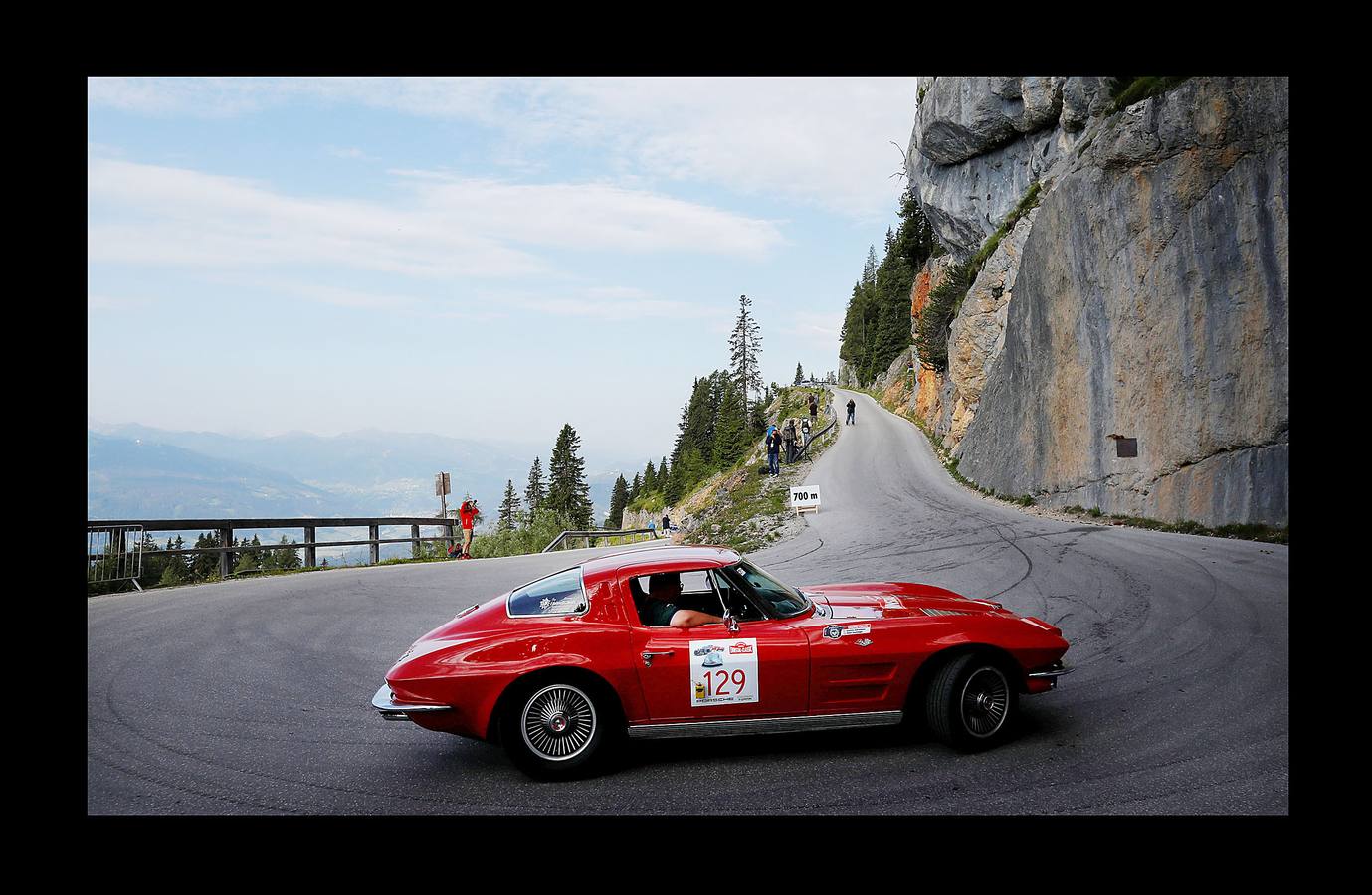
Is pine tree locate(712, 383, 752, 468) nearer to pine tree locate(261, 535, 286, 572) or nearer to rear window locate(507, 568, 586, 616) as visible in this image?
pine tree locate(261, 535, 286, 572)

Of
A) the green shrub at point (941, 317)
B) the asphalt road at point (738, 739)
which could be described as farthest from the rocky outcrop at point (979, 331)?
the asphalt road at point (738, 739)

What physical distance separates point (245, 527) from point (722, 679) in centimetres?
1289

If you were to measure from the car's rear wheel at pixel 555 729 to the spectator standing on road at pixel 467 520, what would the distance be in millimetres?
16158

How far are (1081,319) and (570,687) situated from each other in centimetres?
1849

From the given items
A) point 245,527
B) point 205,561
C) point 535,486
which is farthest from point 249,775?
point 535,486

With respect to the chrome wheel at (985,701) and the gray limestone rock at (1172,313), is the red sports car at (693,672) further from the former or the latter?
the gray limestone rock at (1172,313)

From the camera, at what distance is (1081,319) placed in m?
19.7

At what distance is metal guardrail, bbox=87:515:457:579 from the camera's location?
13.5 metres

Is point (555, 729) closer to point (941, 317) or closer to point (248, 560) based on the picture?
point (248, 560)

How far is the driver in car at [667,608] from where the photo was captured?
18.4ft

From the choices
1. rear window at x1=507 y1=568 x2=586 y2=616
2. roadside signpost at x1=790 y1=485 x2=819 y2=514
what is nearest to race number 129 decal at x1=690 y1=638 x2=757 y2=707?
rear window at x1=507 y1=568 x2=586 y2=616
